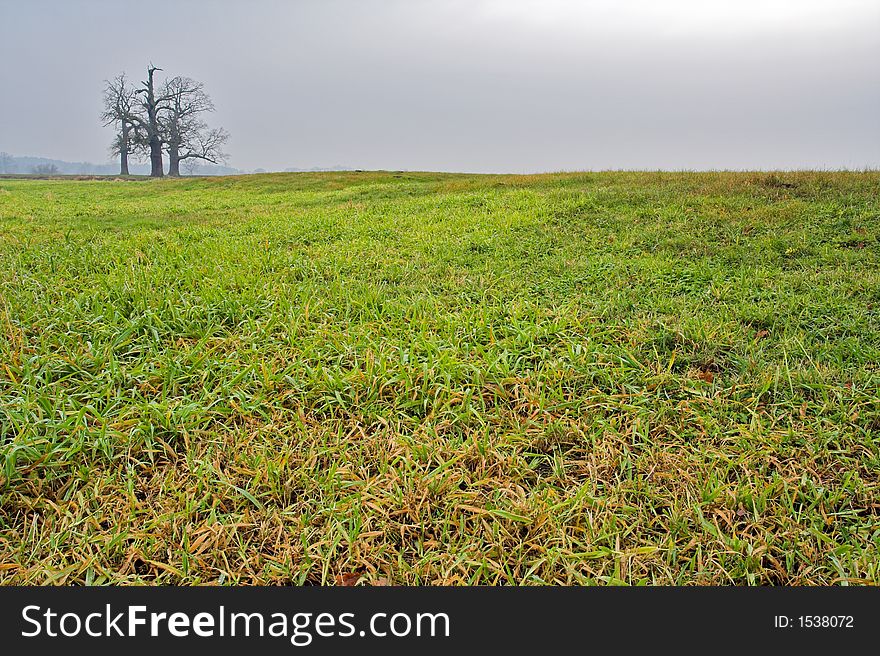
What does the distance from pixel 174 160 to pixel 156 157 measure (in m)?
1.32

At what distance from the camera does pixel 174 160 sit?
38969mm

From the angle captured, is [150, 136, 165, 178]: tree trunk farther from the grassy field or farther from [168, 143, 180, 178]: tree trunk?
the grassy field

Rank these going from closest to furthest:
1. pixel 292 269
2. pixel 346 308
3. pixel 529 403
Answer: pixel 529 403
pixel 346 308
pixel 292 269

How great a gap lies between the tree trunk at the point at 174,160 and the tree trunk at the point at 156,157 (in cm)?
79

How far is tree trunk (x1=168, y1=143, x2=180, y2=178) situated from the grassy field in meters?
38.6

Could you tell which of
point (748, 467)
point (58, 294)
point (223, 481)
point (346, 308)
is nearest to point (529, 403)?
point (748, 467)

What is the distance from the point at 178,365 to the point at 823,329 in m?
4.54

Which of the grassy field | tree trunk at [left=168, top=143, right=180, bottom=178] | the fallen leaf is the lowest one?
the fallen leaf

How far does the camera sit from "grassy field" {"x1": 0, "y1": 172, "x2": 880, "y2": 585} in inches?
81.2

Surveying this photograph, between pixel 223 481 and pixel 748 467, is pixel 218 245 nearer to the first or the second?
pixel 223 481

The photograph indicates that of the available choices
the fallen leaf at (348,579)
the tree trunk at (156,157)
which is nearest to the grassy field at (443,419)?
the fallen leaf at (348,579)

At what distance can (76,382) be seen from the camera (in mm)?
3049

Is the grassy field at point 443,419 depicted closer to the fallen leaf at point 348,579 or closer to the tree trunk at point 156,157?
the fallen leaf at point 348,579

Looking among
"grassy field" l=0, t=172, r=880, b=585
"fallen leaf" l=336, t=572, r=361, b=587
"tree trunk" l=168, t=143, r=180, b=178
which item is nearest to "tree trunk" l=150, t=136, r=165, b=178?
"tree trunk" l=168, t=143, r=180, b=178
